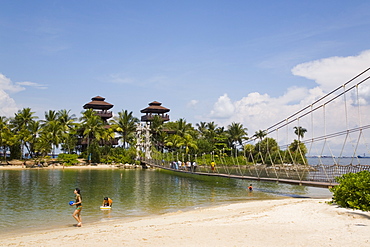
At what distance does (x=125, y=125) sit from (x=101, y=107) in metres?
6.51

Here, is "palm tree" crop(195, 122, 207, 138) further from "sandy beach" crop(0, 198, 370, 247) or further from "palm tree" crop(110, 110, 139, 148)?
"sandy beach" crop(0, 198, 370, 247)

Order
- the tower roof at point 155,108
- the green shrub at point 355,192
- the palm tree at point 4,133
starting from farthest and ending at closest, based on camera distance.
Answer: the tower roof at point 155,108 < the palm tree at point 4,133 < the green shrub at point 355,192

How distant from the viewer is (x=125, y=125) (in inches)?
2222

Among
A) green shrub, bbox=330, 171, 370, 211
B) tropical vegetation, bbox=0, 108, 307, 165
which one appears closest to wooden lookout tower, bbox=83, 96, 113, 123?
tropical vegetation, bbox=0, 108, 307, 165

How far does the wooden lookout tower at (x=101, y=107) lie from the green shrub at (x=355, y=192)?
50628 millimetres

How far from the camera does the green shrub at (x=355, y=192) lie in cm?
1068

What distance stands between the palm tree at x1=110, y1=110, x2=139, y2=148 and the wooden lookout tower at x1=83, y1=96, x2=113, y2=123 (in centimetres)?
317

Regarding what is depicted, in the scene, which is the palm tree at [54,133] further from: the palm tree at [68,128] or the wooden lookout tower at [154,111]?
the wooden lookout tower at [154,111]

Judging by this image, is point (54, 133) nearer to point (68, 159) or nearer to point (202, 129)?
point (68, 159)

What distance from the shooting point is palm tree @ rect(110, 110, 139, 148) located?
5622cm

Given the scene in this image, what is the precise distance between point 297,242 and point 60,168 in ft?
151

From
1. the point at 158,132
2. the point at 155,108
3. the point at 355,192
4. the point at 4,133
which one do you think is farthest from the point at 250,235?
the point at 155,108

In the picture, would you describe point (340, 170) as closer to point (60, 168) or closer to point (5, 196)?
point (5, 196)

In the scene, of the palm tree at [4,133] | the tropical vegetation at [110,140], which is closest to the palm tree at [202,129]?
the tropical vegetation at [110,140]
